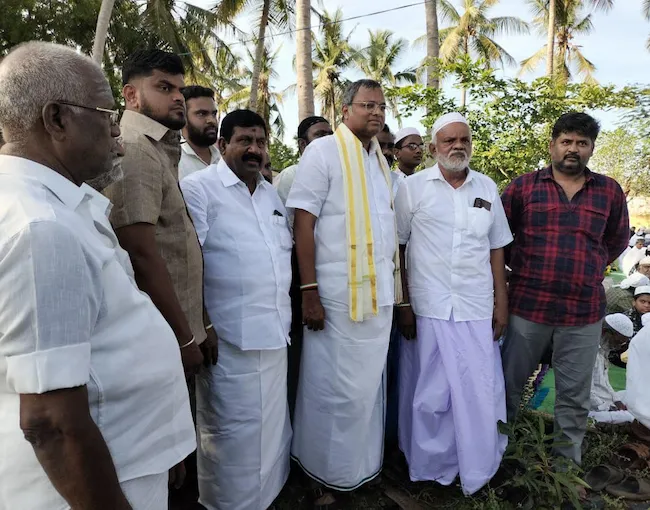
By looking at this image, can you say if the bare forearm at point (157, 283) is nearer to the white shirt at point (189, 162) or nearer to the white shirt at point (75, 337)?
the white shirt at point (75, 337)

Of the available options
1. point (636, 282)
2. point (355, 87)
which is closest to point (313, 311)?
point (355, 87)

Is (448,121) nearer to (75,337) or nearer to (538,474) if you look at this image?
(538,474)

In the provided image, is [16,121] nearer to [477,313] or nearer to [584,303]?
[477,313]

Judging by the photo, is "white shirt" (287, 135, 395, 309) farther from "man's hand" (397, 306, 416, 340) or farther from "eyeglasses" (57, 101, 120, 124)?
"eyeglasses" (57, 101, 120, 124)

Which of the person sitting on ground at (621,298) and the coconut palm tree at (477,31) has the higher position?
the coconut palm tree at (477,31)

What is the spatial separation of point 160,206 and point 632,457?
3203 mm

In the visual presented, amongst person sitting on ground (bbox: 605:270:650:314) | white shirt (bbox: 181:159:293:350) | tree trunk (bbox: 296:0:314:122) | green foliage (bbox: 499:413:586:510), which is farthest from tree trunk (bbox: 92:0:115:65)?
green foliage (bbox: 499:413:586:510)

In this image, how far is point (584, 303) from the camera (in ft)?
9.79

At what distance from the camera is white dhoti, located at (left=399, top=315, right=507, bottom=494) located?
282 centimetres

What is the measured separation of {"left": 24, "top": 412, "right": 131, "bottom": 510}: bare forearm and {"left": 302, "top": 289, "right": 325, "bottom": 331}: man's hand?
1632 millimetres

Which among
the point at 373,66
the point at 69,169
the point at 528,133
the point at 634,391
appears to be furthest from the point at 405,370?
the point at 373,66

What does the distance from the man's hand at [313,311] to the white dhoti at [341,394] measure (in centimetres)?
7

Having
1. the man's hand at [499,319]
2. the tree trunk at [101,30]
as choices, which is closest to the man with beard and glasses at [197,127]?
the man's hand at [499,319]

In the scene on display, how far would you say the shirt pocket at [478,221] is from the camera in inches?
114
